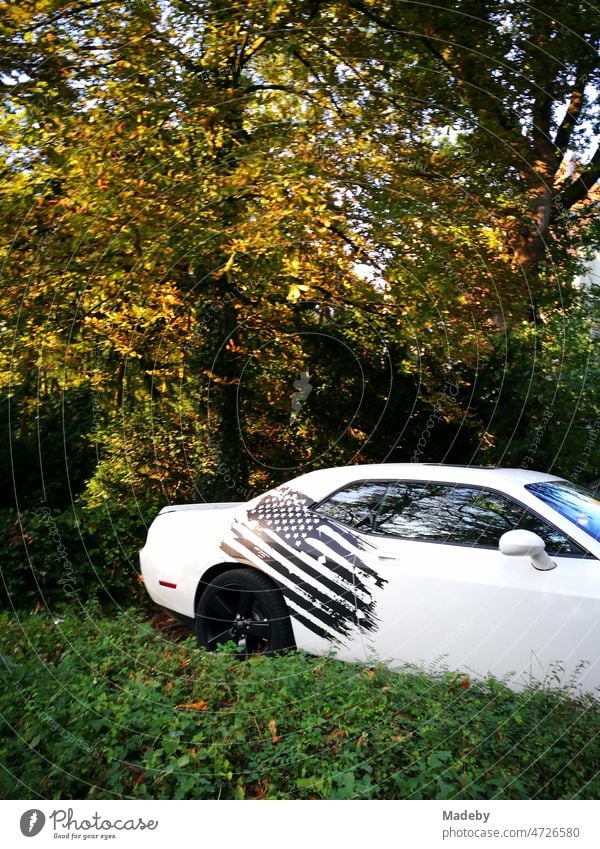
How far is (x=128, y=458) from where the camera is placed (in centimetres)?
582

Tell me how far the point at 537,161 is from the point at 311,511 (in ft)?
14.6

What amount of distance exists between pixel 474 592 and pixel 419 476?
847 mm

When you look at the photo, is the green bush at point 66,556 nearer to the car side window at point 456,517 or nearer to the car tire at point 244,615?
the car tire at point 244,615

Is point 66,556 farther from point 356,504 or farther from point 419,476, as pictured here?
point 419,476

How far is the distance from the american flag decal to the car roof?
166 millimetres

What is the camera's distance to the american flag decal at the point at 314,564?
13.4ft

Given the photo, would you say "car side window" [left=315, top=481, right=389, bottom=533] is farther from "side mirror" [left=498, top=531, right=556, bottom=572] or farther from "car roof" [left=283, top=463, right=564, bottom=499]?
"side mirror" [left=498, top=531, right=556, bottom=572]

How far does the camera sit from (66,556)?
5.41 metres

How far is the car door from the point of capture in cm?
351

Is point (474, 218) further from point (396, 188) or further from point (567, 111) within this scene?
point (567, 111)

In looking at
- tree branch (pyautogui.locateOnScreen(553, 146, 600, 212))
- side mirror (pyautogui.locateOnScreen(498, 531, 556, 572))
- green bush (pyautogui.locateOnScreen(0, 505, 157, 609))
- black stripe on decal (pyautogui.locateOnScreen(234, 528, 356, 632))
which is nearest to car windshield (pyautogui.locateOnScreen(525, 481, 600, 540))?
side mirror (pyautogui.locateOnScreen(498, 531, 556, 572))

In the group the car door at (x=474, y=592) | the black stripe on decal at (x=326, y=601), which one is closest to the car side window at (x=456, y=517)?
the car door at (x=474, y=592)

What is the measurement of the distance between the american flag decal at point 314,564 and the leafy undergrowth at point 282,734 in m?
0.30

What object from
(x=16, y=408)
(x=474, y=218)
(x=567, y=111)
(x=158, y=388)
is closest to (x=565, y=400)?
(x=474, y=218)
